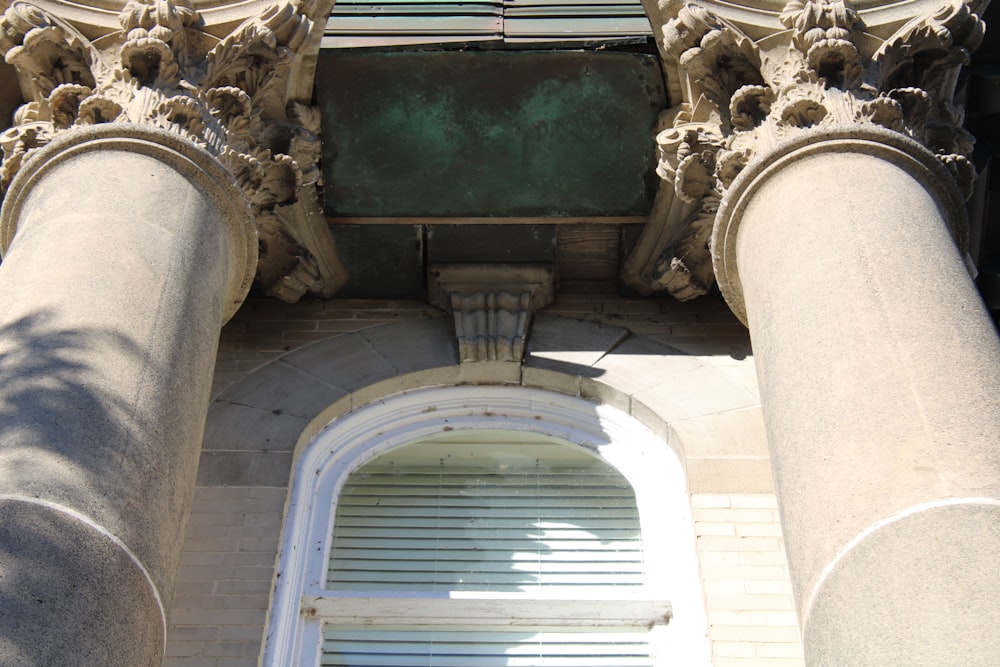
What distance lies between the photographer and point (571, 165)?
914cm

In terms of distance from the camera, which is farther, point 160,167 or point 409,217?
point 409,217

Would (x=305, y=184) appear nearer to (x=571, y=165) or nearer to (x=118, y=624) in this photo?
(x=571, y=165)

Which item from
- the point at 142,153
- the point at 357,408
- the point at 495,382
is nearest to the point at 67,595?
the point at 142,153

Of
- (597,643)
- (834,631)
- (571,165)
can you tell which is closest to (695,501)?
(597,643)

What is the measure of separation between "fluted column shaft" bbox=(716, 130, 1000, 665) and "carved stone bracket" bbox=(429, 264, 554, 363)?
2.74m

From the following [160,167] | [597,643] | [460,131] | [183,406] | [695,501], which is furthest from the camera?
[460,131]

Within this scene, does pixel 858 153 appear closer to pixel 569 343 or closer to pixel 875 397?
pixel 875 397

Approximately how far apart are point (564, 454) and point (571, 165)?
1.98 m

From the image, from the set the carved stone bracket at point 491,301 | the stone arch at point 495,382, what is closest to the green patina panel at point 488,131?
the carved stone bracket at point 491,301

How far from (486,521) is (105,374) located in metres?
3.51

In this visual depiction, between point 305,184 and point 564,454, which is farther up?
point 305,184

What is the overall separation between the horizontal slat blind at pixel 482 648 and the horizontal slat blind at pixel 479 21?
3.90 m

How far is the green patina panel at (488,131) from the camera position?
8.87 meters

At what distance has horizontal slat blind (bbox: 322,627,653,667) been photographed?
7.15m
